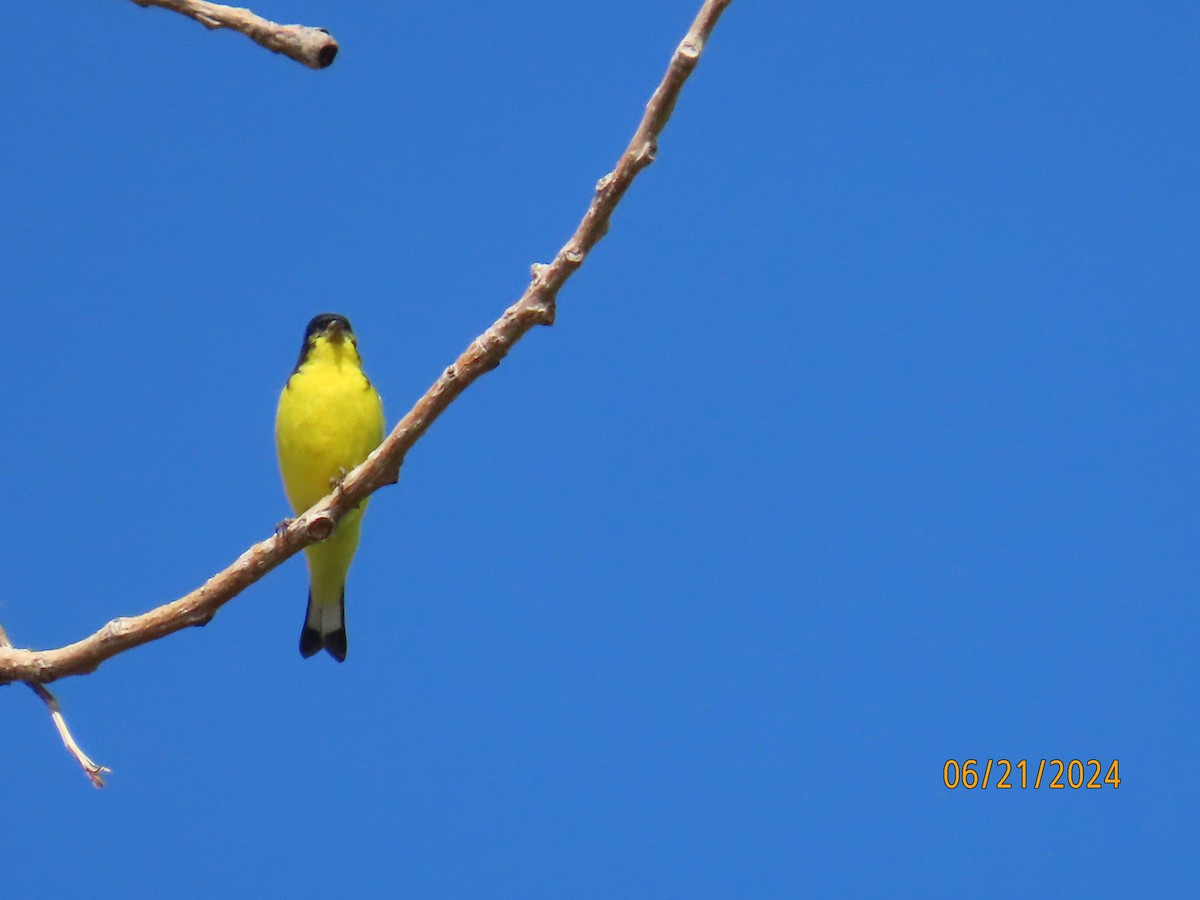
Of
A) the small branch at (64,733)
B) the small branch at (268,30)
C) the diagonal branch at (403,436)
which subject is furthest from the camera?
the small branch at (64,733)

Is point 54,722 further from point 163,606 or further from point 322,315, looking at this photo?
point 322,315

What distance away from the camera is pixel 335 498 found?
505cm

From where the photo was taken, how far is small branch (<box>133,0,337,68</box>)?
344cm

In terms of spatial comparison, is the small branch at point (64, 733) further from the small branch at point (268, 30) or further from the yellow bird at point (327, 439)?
the small branch at point (268, 30)

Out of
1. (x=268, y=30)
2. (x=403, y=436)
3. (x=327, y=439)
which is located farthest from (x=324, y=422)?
(x=268, y=30)

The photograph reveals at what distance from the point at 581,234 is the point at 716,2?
0.79m

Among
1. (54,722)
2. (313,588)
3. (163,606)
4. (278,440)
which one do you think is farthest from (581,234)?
(313,588)

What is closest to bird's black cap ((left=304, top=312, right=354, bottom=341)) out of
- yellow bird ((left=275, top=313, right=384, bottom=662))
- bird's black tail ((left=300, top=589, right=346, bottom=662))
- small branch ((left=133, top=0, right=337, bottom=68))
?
yellow bird ((left=275, top=313, right=384, bottom=662))

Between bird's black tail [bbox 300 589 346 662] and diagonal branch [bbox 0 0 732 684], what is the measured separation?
219cm

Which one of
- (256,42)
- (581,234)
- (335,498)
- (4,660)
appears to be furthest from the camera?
(4,660)

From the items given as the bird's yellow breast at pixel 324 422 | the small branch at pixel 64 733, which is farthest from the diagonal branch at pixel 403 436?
the bird's yellow breast at pixel 324 422

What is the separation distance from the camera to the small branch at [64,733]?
5.00 meters

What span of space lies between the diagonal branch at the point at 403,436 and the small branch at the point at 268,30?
0.95 m

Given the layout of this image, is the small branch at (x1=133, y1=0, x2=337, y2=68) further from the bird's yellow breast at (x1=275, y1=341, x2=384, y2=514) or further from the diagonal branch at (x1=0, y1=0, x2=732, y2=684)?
the bird's yellow breast at (x1=275, y1=341, x2=384, y2=514)
